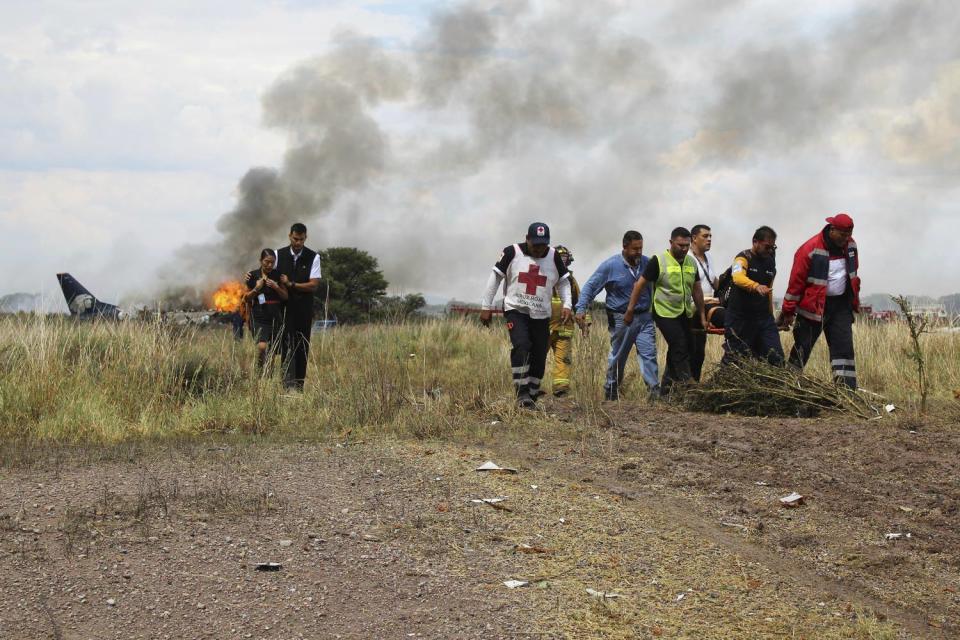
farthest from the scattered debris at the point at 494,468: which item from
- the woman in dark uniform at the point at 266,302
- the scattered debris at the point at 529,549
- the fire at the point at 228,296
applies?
the fire at the point at 228,296

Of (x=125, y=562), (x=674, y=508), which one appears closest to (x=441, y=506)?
(x=674, y=508)

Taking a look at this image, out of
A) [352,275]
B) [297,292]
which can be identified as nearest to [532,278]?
[297,292]

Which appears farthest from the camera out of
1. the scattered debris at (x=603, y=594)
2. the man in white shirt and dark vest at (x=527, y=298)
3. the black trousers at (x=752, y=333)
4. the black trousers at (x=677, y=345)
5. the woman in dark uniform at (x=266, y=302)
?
the woman in dark uniform at (x=266, y=302)

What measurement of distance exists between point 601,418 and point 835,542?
12.4 ft

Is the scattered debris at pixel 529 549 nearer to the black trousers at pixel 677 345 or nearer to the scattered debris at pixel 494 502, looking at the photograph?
the scattered debris at pixel 494 502

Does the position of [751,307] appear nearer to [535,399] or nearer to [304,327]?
[535,399]

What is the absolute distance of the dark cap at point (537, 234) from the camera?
10.1 meters

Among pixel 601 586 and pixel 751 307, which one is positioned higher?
pixel 751 307

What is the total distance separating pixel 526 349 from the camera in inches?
403

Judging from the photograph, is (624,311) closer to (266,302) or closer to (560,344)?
(560,344)

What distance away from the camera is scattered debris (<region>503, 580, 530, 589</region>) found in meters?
4.79

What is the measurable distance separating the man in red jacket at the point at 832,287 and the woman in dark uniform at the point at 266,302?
17.7 feet

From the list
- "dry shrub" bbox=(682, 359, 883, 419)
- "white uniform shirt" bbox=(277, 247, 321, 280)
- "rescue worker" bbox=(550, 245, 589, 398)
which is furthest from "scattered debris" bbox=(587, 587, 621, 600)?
"white uniform shirt" bbox=(277, 247, 321, 280)

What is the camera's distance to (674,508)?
6289 millimetres
